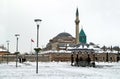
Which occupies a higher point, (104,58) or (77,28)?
(77,28)

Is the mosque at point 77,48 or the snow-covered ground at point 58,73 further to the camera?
the mosque at point 77,48

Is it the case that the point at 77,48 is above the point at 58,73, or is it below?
above

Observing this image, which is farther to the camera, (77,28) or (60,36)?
(60,36)

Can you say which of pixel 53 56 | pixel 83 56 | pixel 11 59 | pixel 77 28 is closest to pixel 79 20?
pixel 77 28

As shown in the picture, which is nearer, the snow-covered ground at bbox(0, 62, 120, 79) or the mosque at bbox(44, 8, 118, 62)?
the snow-covered ground at bbox(0, 62, 120, 79)

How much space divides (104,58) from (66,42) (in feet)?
92.9

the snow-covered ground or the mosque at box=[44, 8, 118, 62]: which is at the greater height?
the mosque at box=[44, 8, 118, 62]

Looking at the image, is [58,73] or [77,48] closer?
[58,73]

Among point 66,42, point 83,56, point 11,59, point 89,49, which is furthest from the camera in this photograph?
point 66,42

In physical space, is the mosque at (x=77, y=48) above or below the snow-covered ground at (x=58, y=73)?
above

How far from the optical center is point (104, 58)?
113 meters

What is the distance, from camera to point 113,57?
112688mm

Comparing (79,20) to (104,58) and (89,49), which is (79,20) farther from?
(89,49)

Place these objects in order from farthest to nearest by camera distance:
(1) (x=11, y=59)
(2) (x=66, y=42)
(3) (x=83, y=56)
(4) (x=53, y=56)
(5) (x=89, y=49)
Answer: (2) (x=66, y=42)
(4) (x=53, y=56)
(1) (x=11, y=59)
(3) (x=83, y=56)
(5) (x=89, y=49)
